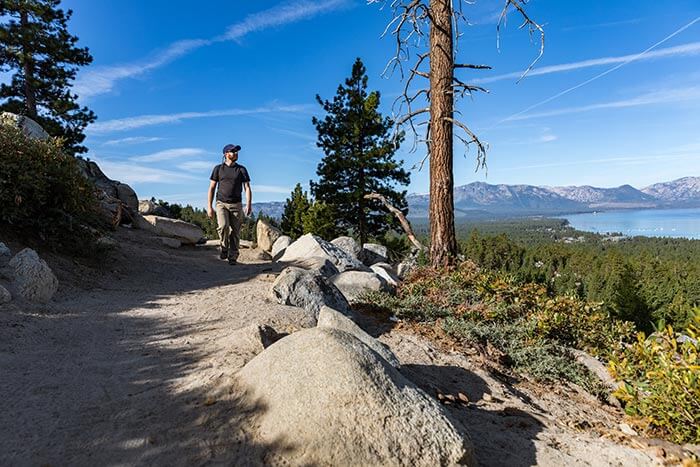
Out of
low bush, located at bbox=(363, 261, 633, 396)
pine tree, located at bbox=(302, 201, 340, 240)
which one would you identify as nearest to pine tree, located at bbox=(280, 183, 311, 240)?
pine tree, located at bbox=(302, 201, 340, 240)

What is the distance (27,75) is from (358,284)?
24355 mm

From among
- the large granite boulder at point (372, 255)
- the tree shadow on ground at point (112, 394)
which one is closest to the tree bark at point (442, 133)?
the tree shadow on ground at point (112, 394)

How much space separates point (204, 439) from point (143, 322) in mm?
4049

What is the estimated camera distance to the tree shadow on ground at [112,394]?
2979 millimetres

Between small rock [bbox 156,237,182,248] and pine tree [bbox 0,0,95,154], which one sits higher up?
pine tree [bbox 0,0,95,154]

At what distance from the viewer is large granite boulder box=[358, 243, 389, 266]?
19.0 meters

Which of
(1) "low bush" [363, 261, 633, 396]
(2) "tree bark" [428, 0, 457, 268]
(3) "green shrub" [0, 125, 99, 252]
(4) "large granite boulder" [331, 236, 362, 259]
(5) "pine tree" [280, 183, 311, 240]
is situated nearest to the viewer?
(1) "low bush" [363, 261, 633, 396]

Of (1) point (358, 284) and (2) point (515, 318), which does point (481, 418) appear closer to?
(2) point (515, 318)

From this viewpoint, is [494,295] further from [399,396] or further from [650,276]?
[650,276]

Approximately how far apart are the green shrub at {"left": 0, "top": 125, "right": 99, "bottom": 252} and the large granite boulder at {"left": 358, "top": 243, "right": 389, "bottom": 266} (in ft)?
35.8

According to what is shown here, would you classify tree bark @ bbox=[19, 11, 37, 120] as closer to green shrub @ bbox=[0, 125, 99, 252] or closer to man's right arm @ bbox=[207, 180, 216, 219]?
green shrub @ bbox=[0, 125, 99, 252]

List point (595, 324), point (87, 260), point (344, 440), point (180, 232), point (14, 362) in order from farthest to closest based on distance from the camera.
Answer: point (180, 232), point (87, 260), point (595, 324), point (14, 362), point (344, 440)

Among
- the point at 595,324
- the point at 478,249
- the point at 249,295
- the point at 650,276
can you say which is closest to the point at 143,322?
the point at 249,295

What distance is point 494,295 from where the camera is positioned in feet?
26.7
